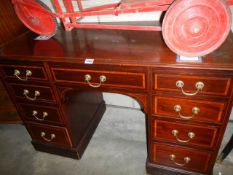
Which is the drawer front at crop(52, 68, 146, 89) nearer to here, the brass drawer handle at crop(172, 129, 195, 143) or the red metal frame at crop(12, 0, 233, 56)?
the red metal frame at crop(12, 0, 233, 56)

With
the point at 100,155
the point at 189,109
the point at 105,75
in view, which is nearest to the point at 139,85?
the point at 105,75

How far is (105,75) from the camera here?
45.9 inches

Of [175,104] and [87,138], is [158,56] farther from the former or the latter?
[87,138]

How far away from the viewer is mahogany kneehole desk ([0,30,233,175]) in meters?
1.03

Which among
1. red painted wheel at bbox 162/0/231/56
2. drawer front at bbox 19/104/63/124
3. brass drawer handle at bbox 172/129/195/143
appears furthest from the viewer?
drawer front at bbox 19/104/63/124

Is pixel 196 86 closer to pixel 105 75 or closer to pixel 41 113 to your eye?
pixel 105 75

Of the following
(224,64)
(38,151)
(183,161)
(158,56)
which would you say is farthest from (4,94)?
(224,64)

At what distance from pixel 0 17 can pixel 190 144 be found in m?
1.51

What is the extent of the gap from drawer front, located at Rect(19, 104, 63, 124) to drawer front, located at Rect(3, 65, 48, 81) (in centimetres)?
25

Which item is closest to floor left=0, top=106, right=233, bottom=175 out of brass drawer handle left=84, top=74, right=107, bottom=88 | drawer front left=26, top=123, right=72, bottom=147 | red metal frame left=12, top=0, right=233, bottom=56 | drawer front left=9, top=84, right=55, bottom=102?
drawer front left=26, top=123, right=72, bottom=147

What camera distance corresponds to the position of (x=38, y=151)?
1861 millimetres

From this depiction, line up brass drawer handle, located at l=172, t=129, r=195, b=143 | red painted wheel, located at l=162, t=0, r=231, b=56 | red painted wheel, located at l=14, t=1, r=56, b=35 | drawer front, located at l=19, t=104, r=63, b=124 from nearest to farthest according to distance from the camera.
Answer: red painted wheel, located at l=162, t=0, r=231, b=56, brass drawer handle, located at l=172, t=129, r=195, b=143, red painted wheel, located at l=14, t=1, r=56, b=35, drawer front, located at l=19, t=104, r=63, b=124

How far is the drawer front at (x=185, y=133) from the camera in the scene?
119 cm

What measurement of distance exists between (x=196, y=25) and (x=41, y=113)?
1.17 m
